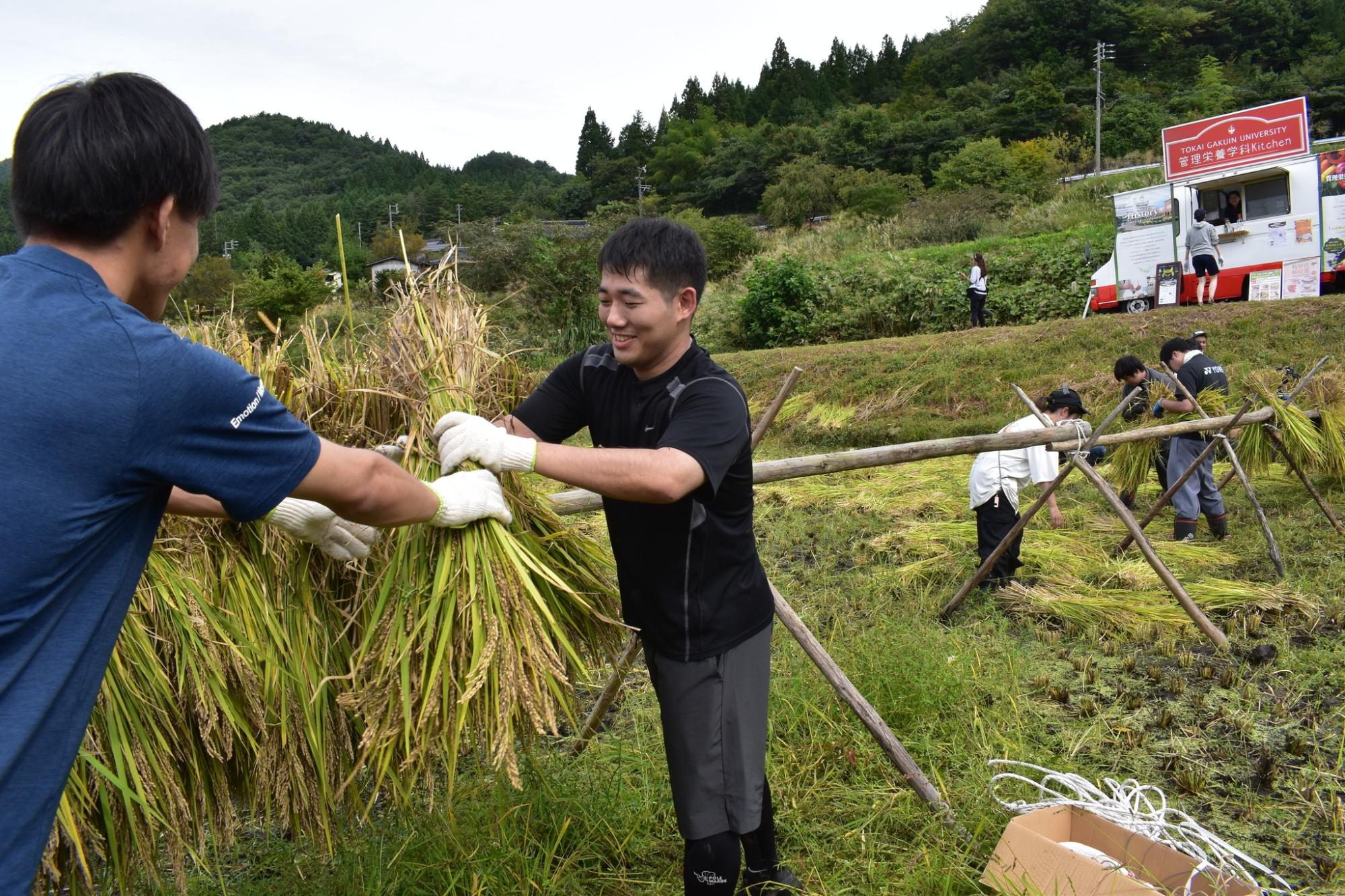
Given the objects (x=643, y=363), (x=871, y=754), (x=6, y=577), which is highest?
(x=643, y=363)

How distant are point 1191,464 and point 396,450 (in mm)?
5915

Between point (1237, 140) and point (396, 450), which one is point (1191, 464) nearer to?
point (396, 450)

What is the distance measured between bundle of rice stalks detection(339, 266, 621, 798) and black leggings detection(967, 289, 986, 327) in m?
13.4

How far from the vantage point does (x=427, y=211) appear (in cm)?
6662

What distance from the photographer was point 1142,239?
47.8 ft

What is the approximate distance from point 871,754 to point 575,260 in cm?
1756

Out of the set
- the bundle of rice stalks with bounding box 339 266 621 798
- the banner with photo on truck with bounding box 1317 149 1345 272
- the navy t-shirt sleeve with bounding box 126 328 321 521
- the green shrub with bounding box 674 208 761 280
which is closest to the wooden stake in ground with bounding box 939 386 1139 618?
the bundle of rice stalks with bounding box 339 266 621 798

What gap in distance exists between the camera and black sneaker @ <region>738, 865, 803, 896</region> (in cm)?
252

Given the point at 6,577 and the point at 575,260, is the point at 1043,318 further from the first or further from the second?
the point at 6,577

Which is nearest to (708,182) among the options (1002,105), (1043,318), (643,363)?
(1002,105)

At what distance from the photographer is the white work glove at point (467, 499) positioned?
198 centimetres

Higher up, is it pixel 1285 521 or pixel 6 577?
pixel 6 577

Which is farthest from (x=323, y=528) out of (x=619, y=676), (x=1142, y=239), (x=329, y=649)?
(x=1142, y=239)

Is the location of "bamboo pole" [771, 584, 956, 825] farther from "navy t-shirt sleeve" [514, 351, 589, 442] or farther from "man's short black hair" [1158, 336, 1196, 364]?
"man's short black hair" [1158, 336, 1196, 364]
